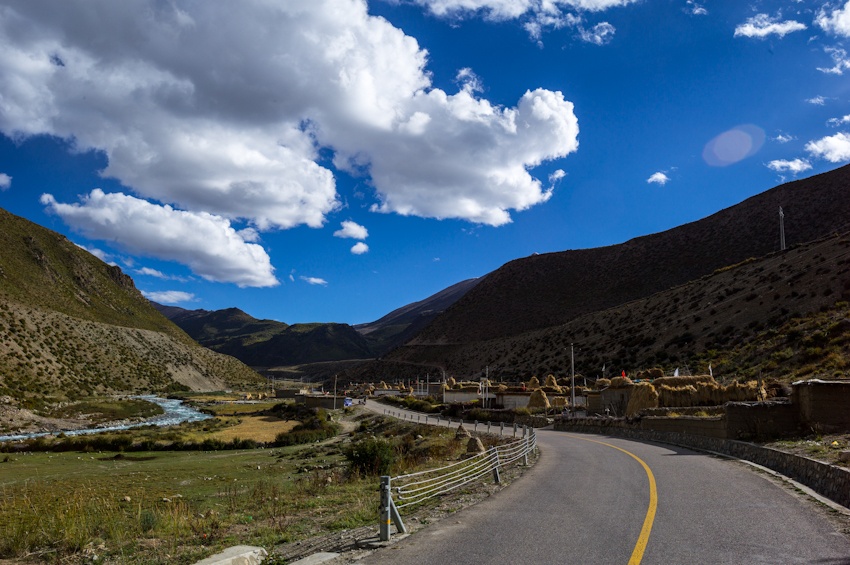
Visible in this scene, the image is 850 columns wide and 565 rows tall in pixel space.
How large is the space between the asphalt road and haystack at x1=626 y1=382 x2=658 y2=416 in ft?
56.2

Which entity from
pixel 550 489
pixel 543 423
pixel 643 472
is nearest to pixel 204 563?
pixel 550 489

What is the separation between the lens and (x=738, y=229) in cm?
9288

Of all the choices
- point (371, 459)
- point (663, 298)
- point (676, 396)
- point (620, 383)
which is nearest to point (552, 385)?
point (620, 383)

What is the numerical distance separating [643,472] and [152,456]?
36248mm

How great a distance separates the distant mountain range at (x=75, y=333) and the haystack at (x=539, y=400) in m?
48.3

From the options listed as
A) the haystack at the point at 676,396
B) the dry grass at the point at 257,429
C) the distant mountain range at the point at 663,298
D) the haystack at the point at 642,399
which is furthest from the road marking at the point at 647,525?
the dry grass at the point at 257,429

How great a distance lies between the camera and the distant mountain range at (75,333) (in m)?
63.8

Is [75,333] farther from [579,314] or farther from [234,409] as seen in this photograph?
[579,314]

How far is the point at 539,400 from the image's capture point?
46.7m

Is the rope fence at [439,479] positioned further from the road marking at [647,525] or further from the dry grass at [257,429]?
the dry grass at [257,429]

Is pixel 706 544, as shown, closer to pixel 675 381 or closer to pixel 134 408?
pixel 675 381

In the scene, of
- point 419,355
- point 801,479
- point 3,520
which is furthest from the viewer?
point 419,355

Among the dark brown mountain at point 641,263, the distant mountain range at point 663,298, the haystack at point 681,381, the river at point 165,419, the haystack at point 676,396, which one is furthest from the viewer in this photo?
the dark brown mountain at point 641,263

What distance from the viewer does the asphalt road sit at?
23.4 ft
